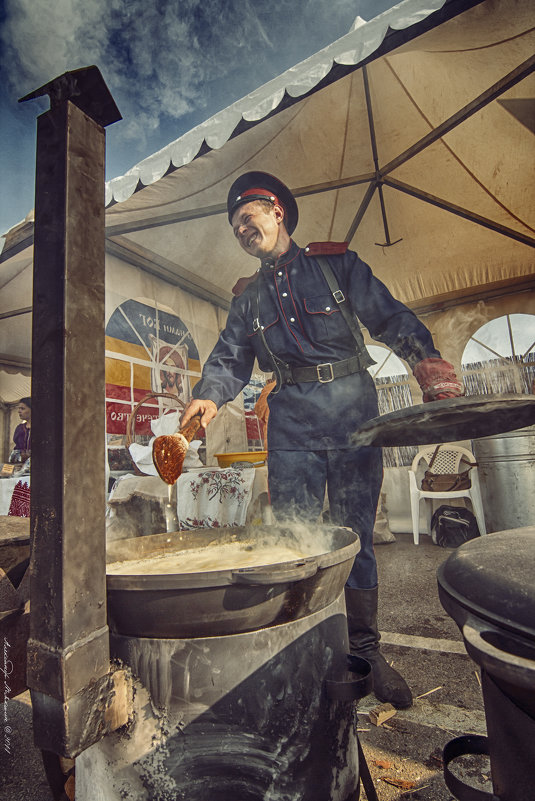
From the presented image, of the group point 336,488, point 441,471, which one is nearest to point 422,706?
point 336,488

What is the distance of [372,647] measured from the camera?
1.65 metres

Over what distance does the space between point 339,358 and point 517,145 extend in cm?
308

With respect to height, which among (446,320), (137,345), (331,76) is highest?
(331,76)

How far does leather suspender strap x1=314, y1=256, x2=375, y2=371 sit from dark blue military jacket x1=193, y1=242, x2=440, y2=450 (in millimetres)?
25

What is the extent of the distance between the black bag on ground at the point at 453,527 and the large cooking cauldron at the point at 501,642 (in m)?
3.46

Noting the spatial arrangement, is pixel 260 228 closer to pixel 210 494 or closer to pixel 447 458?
pixel 210 494

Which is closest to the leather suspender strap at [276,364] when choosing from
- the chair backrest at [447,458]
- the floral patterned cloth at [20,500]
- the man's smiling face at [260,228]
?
the man's smiling face at [260,228]

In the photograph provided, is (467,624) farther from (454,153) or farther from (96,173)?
(454,153)

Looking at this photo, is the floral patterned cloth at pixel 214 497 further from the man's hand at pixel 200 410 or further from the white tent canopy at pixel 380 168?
the white tent canopy at pixel 380 168

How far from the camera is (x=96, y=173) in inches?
35.3

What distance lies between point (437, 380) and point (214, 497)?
2.30 m

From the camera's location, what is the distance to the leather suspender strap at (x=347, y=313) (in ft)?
6.45

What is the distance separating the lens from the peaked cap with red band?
7.22 ft

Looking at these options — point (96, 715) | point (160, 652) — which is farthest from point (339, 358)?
point (96, 715)
